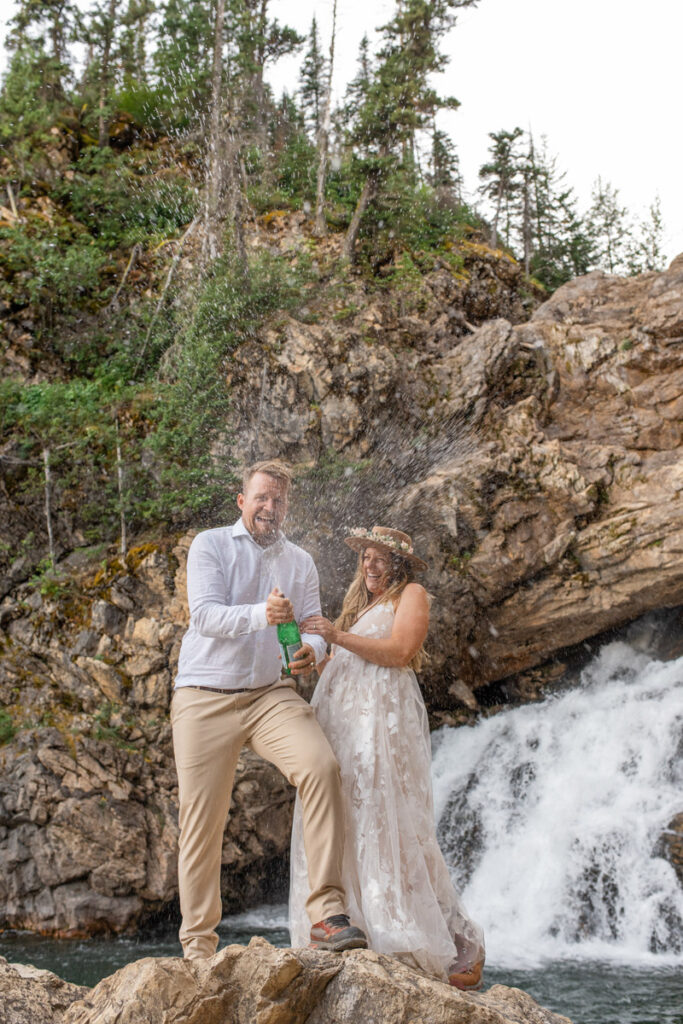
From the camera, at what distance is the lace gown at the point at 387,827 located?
3.74 m

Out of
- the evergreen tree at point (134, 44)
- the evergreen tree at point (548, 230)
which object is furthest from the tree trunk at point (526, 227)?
the evergreen tree at point (134, 44)

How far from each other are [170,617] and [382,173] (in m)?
11.7

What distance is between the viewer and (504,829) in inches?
409

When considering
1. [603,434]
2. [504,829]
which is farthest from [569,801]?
[603,434]

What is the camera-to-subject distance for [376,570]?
474cm

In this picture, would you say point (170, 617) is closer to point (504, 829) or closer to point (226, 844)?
point (226, 844)

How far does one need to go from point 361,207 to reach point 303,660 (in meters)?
15.7

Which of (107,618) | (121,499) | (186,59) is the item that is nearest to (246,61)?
(186,59)

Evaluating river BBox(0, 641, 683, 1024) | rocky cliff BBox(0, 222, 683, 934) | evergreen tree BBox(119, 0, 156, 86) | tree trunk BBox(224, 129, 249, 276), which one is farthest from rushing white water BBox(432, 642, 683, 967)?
evergreen tree BBox(119, 0, 156, 86)

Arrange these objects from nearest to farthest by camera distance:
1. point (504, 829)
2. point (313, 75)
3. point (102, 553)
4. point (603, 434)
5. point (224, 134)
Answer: point (504, 829) < point (102, 553) < point (603, 434) < point (224, 134) < point (313, 75)

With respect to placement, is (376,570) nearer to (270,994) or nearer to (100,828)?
(270,994)

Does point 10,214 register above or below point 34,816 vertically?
above

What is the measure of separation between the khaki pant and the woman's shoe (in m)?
0.81

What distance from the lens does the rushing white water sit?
348 inches
